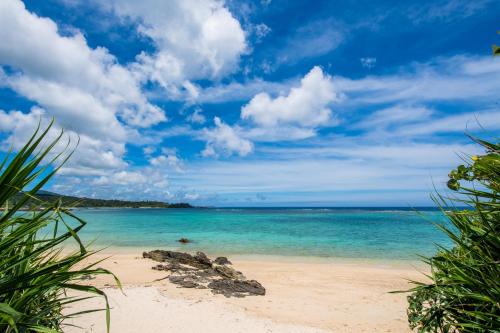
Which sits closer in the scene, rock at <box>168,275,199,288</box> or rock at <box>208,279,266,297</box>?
rock at <box>208,279,266,297</box>

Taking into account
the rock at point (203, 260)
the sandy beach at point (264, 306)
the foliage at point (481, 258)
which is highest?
the foliage at point (481, 258)

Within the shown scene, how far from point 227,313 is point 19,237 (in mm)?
7361

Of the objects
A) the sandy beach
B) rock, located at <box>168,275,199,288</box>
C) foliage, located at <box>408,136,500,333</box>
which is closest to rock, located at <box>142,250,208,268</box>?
the sandy beach

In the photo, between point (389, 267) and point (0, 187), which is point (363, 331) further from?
point (389, 267)

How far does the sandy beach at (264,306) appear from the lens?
288 inches

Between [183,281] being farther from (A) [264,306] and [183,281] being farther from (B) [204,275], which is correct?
(A) [264,306]

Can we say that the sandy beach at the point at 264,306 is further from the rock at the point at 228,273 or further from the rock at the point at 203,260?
the rock at the point at 203,260

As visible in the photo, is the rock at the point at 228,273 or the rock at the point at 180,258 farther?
the rock at the point at 180,258

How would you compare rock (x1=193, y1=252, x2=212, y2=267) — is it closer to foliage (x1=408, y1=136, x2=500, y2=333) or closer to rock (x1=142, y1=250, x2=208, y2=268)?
rock (x1=142, y1=250, x2=208, y2=268)

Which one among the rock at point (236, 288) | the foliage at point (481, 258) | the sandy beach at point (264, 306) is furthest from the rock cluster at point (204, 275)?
the foliage at point (481, 258)

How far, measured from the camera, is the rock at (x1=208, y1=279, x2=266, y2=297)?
10.1m

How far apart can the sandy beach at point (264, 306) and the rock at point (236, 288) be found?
1.11 ft

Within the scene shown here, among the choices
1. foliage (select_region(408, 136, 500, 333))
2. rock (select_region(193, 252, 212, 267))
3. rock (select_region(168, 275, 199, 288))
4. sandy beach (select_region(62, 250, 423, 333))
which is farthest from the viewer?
rock (select_region(193, 252, 212, 267))

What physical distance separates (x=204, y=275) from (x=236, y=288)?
242 centimetres
